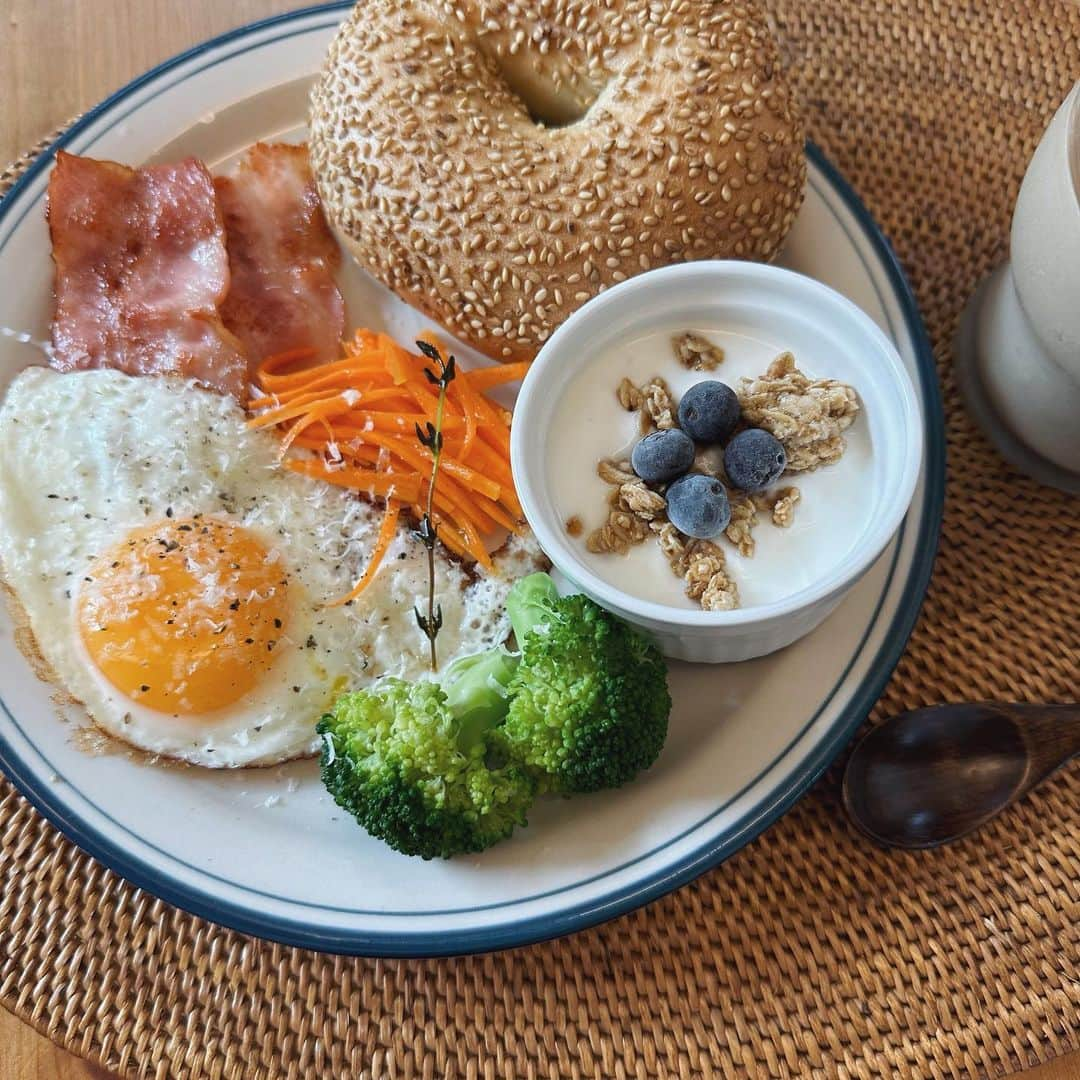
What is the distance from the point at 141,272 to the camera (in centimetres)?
172

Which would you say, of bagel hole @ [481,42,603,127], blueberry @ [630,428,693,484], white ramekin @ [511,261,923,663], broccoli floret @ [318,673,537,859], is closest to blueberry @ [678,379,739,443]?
blueberry @ [630,428,693,484]

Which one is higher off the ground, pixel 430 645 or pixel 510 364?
pixel 510 364

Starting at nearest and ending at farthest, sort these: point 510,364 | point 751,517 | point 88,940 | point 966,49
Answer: point 751,517 < point 88,940 < point 510,364 < point 966,49

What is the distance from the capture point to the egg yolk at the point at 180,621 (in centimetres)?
147

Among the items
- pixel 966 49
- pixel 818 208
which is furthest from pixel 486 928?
pixel 966 49

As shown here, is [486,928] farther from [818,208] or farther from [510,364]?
[818,208]

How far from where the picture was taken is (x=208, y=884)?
1.38m

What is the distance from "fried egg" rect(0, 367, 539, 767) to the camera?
1.48 meters

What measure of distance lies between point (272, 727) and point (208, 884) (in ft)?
0.79

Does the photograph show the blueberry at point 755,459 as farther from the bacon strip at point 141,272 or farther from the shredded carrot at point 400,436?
the bacon strip at point 141,272

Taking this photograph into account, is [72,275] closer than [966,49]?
Yes

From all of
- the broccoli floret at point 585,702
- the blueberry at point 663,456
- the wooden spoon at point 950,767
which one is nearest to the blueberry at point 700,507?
the blueberry at point 663,456

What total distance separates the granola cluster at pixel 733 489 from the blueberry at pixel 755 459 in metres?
0.03

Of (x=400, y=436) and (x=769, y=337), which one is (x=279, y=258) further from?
(x=769, y=337)
